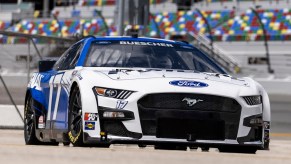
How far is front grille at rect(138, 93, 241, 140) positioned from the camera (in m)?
7.92

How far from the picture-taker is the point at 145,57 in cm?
919

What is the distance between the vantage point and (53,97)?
9383mm

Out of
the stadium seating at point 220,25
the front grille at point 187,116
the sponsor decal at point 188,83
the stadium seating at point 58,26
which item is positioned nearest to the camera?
the front grille at point 187,116

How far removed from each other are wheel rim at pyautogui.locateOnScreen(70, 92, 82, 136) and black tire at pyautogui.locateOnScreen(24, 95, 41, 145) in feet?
5.08

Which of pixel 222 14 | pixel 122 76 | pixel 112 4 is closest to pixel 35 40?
pixel 122 76

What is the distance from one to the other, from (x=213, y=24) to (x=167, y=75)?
135ft

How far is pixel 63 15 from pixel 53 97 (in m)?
51.5

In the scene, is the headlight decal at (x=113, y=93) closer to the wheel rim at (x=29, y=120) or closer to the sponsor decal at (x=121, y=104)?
the sponsor decal at (x=121, y=104)

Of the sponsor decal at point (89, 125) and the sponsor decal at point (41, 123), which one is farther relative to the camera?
the sponsor decal at point (41, 123)

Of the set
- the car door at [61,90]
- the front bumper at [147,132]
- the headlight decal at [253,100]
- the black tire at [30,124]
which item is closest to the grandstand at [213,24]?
the black tire at [30,124]

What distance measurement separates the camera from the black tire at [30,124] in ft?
33.1

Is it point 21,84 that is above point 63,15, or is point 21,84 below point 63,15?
above

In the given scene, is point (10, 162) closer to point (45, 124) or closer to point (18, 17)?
point (45, 124)

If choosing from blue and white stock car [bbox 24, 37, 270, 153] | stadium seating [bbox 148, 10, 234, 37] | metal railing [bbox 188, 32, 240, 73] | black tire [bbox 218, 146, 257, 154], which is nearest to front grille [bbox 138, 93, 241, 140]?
blue and white stock car [bbox 24, 37, 270, 153]
